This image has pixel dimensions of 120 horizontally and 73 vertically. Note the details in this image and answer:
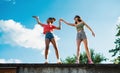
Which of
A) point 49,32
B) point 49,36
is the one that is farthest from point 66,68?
point 49,32

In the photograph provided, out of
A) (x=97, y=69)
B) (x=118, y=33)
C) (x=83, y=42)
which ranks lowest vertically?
(x=97, y=69)

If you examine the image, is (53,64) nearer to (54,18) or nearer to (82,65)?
(82,65)

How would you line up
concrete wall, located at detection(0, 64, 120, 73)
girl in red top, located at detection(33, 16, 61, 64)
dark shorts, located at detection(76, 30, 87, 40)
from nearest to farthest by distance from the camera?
concrete wall, located at detection(0, 64, 120, 73)
girl in red top, located at detection(33, 16, 61, 64)
dark shorts, located at detection(76, 30, 87, 40)

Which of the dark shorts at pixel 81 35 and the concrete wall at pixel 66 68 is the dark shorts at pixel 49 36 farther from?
the concrete wall at pixel 66 68

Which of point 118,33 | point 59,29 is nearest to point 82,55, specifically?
point 118,33

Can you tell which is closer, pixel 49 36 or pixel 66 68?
pixel 66 68

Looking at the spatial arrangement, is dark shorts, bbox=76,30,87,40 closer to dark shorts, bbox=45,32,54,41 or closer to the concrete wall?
dark shorts, bbox=45,32,54,41

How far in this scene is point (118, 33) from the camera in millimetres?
34250

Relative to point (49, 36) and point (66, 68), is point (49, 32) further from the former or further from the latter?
point (66, 68)

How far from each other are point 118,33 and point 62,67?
2746cm

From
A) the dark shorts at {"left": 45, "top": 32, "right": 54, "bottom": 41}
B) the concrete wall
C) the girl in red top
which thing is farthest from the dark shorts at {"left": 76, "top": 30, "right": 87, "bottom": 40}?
the concrete wall

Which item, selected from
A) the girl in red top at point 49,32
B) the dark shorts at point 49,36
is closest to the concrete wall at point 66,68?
the girl in red top at point 49,32

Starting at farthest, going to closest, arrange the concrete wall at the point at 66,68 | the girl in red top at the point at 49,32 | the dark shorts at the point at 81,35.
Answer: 1. the dark shorts at the point at 81,35
2. the girl in red top at the point at 49,32
3. the concrete wall at the point at 66,68

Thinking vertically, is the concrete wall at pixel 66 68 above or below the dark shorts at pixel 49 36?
below
